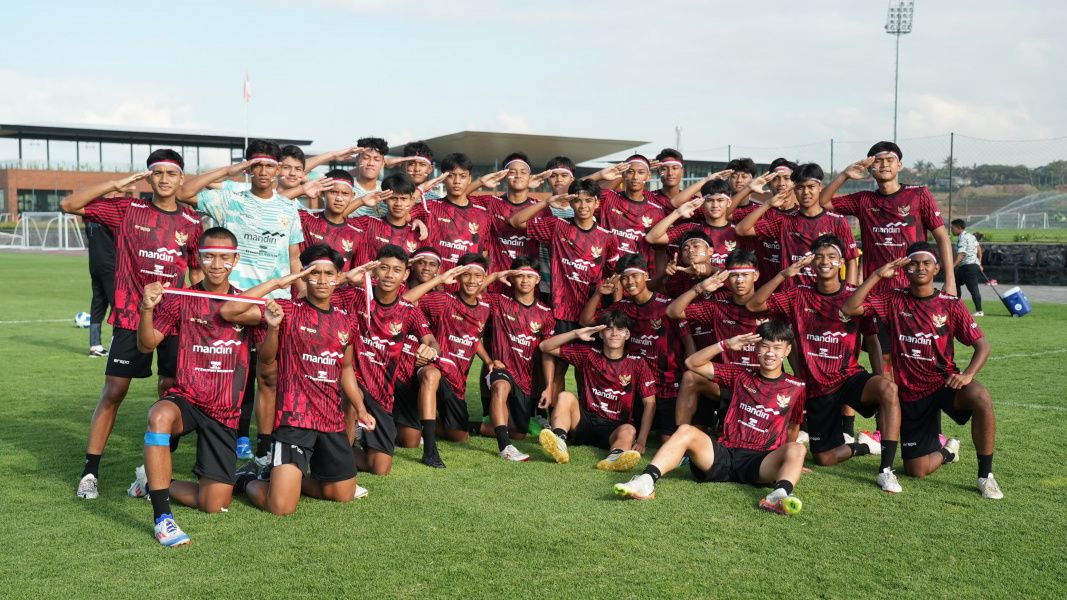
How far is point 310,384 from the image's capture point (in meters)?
6.11

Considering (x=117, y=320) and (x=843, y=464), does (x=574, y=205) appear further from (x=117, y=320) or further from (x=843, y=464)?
(x=117, y=320)

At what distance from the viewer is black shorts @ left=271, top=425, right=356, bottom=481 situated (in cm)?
592

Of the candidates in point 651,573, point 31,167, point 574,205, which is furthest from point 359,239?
point 31,167

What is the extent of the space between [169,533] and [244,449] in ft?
8.11

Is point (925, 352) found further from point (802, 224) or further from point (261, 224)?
point (261, 224)

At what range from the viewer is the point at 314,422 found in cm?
605

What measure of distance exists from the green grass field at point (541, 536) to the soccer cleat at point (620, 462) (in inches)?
4.8

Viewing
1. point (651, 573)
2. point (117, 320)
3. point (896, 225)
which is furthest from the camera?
point (896, 225)

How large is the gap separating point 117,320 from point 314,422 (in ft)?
5.55

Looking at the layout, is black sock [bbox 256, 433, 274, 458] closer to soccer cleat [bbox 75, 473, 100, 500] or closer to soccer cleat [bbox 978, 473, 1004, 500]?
soccer cleat [bbox 75, 473, 100, 500]

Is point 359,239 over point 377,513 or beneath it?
over

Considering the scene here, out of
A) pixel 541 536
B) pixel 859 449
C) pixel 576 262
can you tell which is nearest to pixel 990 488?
pixel 859 449

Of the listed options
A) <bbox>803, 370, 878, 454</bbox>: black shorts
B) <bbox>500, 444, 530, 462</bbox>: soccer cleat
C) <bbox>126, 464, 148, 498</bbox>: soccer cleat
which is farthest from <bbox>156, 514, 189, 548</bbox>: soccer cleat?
<bbox>803, 370, 878, 454</bbox>: black shorts

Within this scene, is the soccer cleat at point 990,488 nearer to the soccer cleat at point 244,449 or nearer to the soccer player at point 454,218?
the soccer player at point 454,218
